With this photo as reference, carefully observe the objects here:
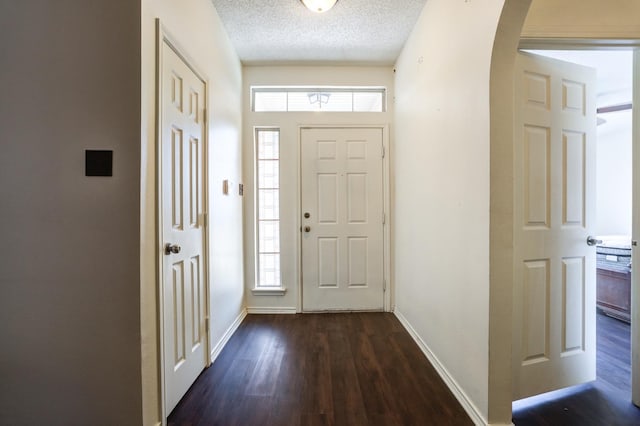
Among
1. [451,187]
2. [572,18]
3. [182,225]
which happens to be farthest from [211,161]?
[572,18]

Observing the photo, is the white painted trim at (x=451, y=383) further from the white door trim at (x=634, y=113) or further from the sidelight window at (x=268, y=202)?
the sidelight window at (x=268, y=202)

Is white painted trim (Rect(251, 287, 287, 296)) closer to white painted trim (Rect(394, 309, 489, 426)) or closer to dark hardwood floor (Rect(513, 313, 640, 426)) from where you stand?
white painted trim (Rect(394, 309, 489, 426))

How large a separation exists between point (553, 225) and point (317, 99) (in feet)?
7.78

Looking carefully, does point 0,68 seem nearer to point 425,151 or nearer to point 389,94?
point 425,151

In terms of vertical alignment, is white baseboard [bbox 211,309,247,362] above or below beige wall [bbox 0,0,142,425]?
below

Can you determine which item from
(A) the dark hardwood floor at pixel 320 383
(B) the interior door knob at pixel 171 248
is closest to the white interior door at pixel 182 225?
(B) the interior door knob at pixel 171 248

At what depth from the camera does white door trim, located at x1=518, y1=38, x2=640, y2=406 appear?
4.66 ft

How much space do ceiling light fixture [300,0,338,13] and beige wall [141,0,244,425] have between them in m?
0.75

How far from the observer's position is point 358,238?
9.42ft

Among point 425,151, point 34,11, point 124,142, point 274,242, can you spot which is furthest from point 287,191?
point 34,11

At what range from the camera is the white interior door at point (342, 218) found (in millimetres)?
2855

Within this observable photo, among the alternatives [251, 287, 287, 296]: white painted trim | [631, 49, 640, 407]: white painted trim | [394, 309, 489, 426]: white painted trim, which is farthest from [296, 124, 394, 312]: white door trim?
[631, 49, 640, 407]: white painted trim

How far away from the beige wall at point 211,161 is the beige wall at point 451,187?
63.3 inches

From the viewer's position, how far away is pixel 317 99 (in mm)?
2916
